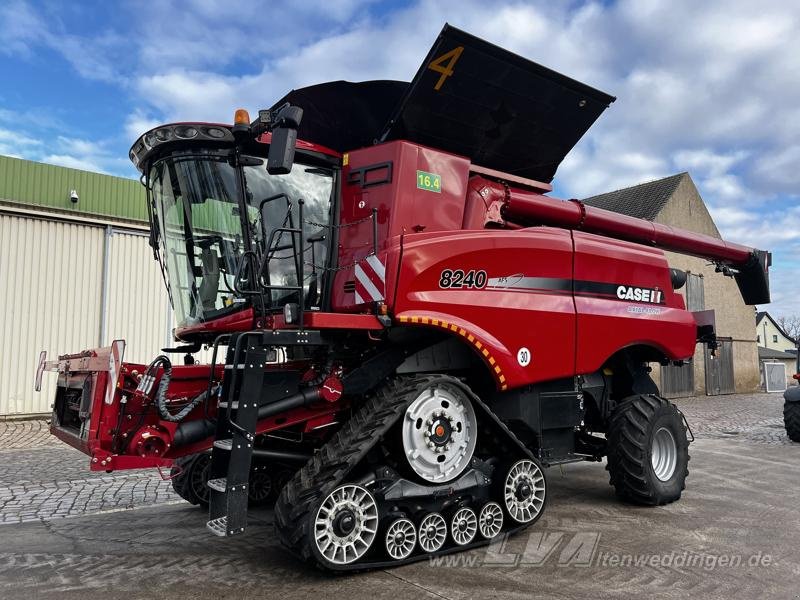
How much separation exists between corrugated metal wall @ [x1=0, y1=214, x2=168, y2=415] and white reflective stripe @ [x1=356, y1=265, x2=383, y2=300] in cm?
1116

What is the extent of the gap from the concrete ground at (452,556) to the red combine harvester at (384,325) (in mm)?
260

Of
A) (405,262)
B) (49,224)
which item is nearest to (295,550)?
(405,262)

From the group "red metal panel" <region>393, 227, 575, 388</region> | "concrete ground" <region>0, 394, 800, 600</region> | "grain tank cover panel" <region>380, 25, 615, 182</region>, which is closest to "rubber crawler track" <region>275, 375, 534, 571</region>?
"concrete ground" <region>0, 394, 800, 600</region>

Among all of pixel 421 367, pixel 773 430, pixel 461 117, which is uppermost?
pixel 461 117

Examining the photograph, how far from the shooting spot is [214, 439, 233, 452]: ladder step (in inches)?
155

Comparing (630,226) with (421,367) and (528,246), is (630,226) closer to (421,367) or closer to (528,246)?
(528,246)

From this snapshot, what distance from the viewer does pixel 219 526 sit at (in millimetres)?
3830

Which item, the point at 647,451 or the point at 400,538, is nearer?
the point at 400,538

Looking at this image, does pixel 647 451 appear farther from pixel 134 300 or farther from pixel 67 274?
pixel 67 274

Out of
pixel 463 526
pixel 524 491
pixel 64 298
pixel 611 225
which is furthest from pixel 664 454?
pixel 64 298

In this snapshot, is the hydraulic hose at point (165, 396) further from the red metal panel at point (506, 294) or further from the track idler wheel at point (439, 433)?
the red metal panel at point (506, 294)

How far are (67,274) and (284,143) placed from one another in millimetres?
11841

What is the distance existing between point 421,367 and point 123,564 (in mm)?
2615

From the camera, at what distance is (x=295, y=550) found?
3.87 meters
